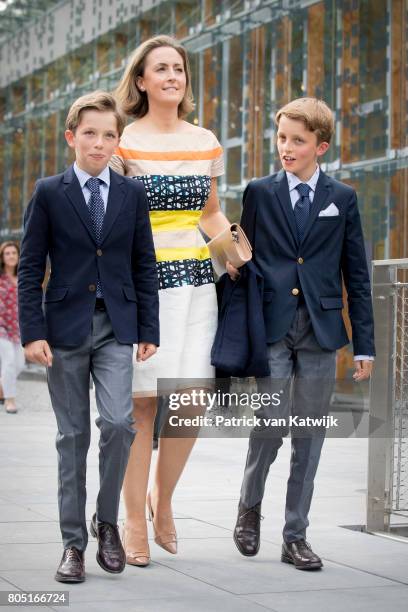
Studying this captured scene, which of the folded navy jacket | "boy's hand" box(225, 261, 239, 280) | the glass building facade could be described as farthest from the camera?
the glass building facade

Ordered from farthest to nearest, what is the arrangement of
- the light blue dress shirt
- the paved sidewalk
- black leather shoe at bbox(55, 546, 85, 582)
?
1. the light blue dress shirt
2. black leather shoe at bbox(55, 546, 85, 582)
3. the paved sidewalk

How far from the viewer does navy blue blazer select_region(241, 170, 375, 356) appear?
5.09 meters

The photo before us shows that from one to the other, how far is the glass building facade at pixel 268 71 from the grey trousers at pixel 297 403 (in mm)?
8917

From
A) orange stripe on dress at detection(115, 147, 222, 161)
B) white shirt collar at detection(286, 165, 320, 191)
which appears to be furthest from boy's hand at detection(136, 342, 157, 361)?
white shirt collar at detection(286, 165, 320, 191)

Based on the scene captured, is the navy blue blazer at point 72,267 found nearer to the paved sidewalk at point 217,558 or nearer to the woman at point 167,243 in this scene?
the woman at point 167,243

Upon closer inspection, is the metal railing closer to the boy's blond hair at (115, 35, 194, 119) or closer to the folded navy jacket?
the folded navy jacket

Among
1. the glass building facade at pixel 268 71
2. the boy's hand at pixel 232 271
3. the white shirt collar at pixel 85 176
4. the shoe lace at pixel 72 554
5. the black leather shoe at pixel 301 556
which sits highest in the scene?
the glass building facade at pixel 268 71

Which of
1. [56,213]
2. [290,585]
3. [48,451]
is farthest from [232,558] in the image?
[48,451]

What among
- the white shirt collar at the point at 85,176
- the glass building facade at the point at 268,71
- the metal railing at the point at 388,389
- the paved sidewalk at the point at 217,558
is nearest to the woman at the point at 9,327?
the glass building facade at the point at 268,71

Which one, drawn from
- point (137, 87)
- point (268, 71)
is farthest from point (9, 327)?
point (137, 87)

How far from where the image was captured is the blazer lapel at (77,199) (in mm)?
4766

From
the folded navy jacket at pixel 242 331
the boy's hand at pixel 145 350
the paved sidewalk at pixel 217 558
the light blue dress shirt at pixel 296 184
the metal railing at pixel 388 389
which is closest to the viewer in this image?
the paved sidewalk at pixel 217 558

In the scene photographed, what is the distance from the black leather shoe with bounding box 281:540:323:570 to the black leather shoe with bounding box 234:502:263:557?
0.16 meters

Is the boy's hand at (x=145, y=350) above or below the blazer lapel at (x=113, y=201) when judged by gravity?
below
